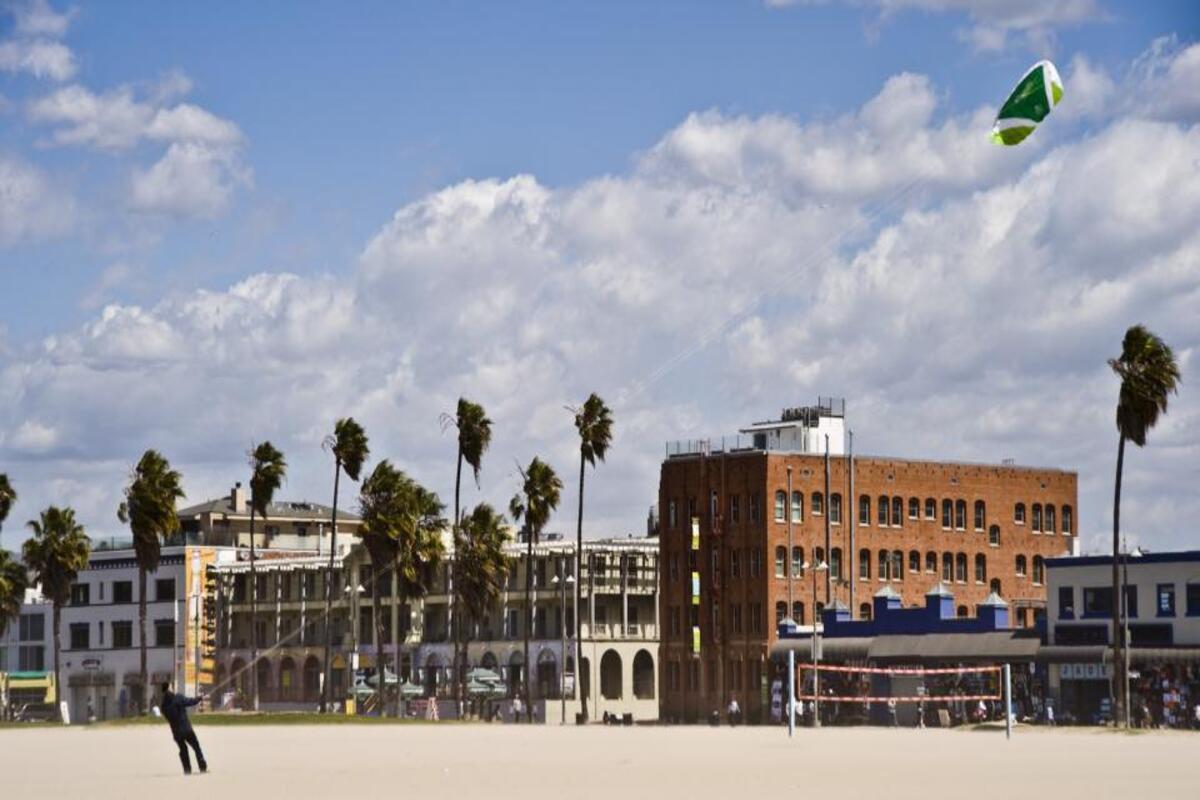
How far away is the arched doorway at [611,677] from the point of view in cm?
14512

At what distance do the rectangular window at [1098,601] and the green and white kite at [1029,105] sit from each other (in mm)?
63855

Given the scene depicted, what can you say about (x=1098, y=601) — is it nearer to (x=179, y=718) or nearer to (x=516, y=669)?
(x=516, y=669)

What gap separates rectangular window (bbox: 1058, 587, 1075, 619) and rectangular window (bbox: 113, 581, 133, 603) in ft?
287

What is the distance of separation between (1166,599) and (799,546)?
101 feet

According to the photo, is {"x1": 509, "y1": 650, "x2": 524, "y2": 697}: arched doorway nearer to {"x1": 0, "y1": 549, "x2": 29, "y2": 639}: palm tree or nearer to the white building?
{"x1": 0, "y1": 549, "x2": 29, "y2": 639}: palm tree

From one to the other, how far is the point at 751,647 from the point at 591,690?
50.9 ft

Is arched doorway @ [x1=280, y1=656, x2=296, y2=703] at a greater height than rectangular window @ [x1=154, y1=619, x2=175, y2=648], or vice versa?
rectangular window @ [x1=154, y1=619, x2=175, y2=648]

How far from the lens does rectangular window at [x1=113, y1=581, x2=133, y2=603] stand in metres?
176

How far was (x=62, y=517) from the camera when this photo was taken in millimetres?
138250

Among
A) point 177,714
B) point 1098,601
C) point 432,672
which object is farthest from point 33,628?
point 177,714

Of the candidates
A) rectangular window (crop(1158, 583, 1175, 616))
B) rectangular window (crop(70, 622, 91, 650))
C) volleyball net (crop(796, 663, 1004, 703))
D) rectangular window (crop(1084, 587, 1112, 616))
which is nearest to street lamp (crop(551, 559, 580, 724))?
volleyball net (crop(796, 663, 1004, 703))

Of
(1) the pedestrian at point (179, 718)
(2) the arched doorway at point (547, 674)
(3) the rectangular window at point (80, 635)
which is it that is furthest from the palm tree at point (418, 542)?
(1) the pedestrian at point (179, 718)

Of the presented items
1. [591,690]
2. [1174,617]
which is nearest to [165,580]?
[591,690]

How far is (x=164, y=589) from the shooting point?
171750mm
